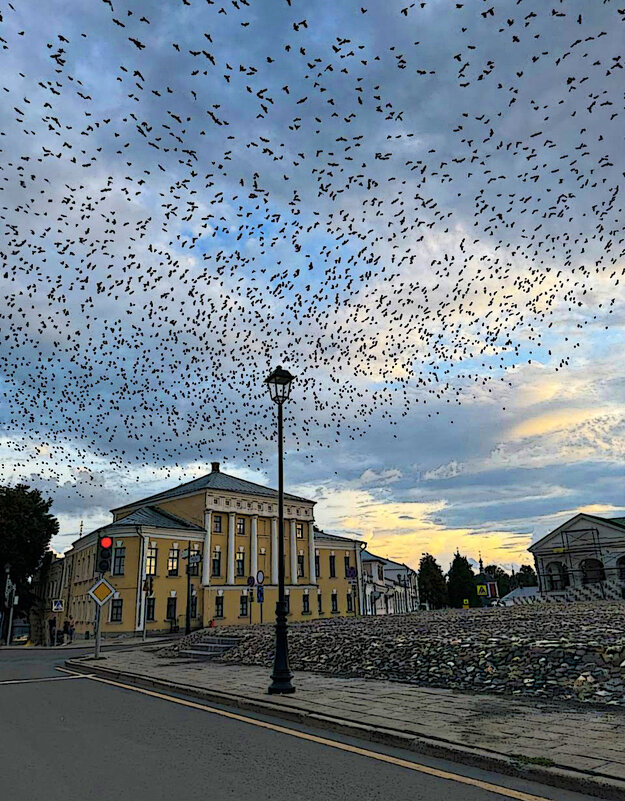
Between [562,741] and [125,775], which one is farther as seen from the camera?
[562,741]

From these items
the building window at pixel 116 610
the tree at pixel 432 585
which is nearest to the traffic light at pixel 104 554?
the building window at pixel 116 610

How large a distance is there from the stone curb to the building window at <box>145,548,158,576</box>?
41.2m

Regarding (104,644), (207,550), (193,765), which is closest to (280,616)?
(193,765)

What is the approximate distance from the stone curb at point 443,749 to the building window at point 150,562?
41.2 m

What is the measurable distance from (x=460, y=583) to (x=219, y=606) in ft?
182

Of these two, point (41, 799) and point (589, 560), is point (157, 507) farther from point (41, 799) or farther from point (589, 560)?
point (41, 799)

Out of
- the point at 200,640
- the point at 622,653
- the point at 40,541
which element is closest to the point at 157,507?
the point at 40,541

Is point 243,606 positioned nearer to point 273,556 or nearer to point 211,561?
point 211,561

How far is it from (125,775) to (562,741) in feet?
15.5

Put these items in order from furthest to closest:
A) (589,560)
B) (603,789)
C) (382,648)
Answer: (589,560), (382,648), (603,789)

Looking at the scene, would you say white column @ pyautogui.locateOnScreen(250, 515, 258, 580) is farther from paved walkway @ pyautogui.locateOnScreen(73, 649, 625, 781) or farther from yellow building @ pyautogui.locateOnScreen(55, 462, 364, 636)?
paved walkway @ pyautogui.locateOnScreen(73, 649, 625, 781)

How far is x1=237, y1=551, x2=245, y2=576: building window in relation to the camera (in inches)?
2352

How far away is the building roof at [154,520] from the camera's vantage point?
5173 centimetres

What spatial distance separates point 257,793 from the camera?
5660mm
